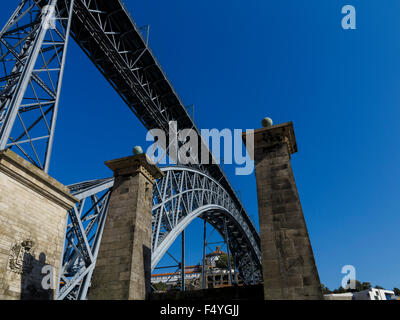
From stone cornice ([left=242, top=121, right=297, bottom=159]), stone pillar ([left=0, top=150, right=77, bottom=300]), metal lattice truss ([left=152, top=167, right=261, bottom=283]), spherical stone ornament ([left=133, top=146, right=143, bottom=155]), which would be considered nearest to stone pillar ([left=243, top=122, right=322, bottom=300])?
stone cornice ([left=242, top=121, right=297, bottom=159])

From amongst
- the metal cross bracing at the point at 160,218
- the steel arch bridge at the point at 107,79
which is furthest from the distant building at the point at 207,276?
the steel arch bridge at the point at 107,79

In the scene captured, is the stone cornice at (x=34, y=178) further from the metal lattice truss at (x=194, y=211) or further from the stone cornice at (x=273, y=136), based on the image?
the metal lattice truss at (x=194, y=211)

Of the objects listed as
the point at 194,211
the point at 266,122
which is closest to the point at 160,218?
the point at 194,211

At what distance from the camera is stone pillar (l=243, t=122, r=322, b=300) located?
23.6 ft

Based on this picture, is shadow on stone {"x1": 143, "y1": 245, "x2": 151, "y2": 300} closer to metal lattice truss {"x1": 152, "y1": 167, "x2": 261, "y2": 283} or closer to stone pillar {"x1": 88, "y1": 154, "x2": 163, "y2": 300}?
stone pillar {"x1": 88, "y1": 154, "x2": 163, "y2": 300}

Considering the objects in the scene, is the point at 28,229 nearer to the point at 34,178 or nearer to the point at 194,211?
the point at 34,178

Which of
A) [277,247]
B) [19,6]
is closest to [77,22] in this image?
[19,6]

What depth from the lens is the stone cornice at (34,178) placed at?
362 inches

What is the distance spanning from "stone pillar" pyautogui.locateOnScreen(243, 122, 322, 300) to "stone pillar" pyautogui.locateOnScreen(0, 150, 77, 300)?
7.09 meters

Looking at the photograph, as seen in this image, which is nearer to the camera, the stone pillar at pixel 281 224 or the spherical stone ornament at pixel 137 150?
the stone pillar at pixel 281 224

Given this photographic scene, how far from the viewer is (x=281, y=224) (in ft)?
25.9

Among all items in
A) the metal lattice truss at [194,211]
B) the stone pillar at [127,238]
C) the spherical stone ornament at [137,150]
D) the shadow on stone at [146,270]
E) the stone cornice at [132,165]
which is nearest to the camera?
the stone pillar at [127,238]

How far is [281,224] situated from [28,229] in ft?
25.5

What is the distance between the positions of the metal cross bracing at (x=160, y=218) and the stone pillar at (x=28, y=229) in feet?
4.62
